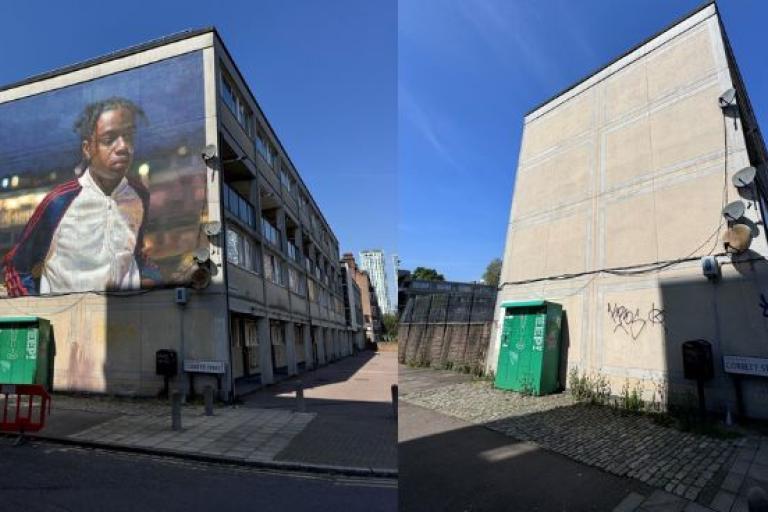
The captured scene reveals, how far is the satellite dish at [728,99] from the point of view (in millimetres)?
9992

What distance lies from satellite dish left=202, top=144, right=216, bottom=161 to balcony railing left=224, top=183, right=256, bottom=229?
1.42m

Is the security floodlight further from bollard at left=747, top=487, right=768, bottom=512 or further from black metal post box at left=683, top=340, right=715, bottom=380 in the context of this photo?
bollard at left=747, top=487, right=768, bottom=512

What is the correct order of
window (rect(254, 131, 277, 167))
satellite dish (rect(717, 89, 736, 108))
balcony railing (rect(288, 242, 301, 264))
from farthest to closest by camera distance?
1. balcony railing (rect(288, 242, 301, 264))
2. window (rect(254, 131, 277, 167))
3. satellite dish (rect(717, 89, 736, 108))

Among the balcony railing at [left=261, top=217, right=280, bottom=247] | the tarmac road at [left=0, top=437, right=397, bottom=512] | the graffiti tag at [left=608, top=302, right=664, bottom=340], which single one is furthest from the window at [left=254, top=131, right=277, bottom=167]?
the tarmac road at [left=0, top=437, right=397, bottom=512]

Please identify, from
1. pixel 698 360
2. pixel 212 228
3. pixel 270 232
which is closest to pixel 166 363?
pixel 212 228

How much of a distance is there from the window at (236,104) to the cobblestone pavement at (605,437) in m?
11.6

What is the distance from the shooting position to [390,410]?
12367mm

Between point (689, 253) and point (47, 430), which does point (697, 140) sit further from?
point (47, 430)

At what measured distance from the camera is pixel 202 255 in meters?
→ 13.7

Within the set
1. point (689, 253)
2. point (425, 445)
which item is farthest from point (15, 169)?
point (689, 253)

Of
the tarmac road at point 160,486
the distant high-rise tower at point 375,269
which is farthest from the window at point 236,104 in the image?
the distant high-rise tower at point 375,269

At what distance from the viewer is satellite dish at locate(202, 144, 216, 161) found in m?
14.4

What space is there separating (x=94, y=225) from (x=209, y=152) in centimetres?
433

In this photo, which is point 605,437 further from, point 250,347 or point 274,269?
point 274,269
